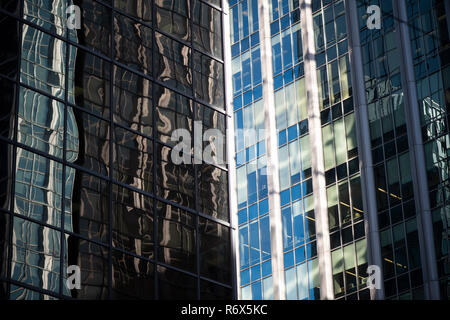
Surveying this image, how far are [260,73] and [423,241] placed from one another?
24072 mm

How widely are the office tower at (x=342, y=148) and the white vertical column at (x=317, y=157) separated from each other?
83 millimetres

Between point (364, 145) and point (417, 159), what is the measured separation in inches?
198

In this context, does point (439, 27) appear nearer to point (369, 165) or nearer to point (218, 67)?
point (369, 165)

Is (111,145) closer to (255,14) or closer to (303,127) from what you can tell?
(303,127)

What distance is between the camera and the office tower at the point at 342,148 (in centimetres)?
5641

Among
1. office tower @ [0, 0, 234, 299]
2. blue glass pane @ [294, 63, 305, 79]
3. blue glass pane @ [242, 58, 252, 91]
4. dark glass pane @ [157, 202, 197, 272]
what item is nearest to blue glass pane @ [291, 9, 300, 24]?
blue glass pane @ [294, 63, 305, 79]

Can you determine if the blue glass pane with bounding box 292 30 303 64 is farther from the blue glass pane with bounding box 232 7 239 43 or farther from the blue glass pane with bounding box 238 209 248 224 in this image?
the blue glass pane with bounding box 238 209 248 224

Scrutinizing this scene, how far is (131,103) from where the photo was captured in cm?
3528

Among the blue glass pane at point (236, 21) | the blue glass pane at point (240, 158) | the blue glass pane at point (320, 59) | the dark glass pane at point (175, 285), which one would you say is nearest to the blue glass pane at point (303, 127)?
the blue glass pane at point (320, 59)

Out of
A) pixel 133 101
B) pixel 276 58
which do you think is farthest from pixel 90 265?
pixel 276 58

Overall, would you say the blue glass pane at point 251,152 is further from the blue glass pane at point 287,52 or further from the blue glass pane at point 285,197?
the blue glass pane at point 287,52

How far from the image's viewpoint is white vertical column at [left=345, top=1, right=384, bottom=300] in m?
58.1

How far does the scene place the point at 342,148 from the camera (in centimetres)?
6378

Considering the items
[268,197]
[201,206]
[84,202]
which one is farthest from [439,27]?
[84,202]
